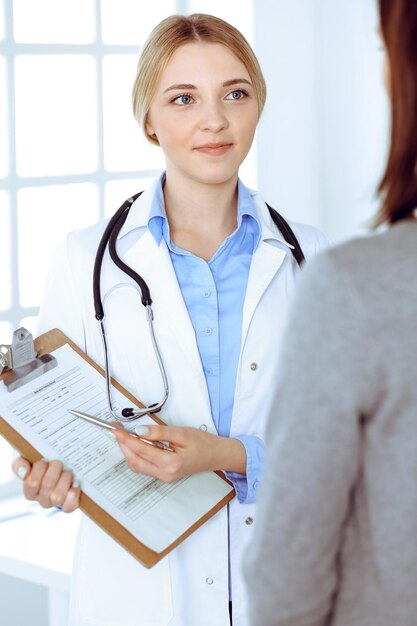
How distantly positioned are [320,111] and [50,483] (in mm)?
1787

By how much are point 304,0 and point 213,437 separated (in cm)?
173

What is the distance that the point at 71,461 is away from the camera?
1.35m

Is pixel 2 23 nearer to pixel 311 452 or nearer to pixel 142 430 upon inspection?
pixel 142 430

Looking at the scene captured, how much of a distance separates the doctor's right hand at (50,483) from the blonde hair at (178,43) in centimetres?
69

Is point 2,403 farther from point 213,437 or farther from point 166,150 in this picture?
point 166,150

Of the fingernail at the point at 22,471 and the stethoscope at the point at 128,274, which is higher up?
the stethoscope at the point at 128,274

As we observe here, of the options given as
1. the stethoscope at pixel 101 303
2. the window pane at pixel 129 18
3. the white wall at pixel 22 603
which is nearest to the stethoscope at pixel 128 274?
the stethoscope at pixel 101 303

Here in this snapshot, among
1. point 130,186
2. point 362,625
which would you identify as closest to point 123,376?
point 362,625

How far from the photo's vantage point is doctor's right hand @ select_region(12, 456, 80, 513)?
1.29 m

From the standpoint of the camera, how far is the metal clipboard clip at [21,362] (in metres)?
1.38

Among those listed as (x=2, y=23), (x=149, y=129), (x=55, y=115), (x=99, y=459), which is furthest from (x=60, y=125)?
(x=99, y=459)

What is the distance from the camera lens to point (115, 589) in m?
1.47

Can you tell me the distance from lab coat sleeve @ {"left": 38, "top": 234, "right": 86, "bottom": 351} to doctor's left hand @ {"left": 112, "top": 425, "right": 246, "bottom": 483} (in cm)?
29

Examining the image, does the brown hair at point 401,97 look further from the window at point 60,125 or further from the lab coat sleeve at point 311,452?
the window at point 60,125
